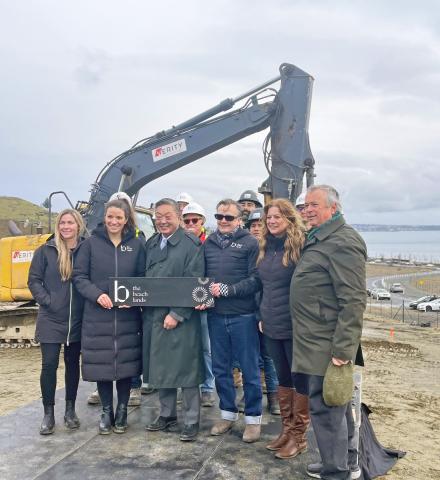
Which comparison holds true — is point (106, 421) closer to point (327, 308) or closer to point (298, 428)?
point (298, 428)

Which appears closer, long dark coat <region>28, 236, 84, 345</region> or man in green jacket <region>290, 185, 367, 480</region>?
man in green jacket <region>290, 185, 367, 480</region>

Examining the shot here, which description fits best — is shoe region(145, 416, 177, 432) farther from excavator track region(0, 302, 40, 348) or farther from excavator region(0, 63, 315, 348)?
excavator track region(0, 302, 40, 348)

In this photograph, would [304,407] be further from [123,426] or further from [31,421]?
[31,421]

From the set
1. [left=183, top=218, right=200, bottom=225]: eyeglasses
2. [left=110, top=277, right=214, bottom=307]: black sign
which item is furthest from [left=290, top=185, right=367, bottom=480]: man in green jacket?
[left=183, top=218, right=200, bottom=225]: eyeglasses

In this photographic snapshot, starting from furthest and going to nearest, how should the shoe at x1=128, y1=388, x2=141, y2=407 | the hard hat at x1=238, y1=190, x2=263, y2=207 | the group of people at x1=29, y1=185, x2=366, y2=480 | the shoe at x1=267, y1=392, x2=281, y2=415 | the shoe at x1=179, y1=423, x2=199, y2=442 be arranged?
the hard hat at x1=238, y1=190, x2=263, y2=207 → the shoe at x1=128, y1=388, x2=141, y2=407 → the shoe at x1=267, y1=392, x2=281, y2=415 → the shoe at x1=179, y1=423, x2=199, y2=442 → the group of people at x1=29, y1=185, x2=366, y2=480

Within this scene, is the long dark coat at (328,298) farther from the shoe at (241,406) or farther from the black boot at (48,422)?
the black boot at (48,422)

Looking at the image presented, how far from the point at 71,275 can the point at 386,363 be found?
981 centimetres

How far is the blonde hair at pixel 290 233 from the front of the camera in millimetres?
3713

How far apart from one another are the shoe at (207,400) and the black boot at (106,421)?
3.13 feet

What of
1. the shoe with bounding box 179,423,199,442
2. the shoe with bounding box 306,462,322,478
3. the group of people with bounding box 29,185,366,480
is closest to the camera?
the shoe with bounding box 306,462,322,478

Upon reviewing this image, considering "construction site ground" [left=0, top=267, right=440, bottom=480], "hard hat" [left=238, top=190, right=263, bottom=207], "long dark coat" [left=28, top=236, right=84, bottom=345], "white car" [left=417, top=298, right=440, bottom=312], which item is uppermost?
"hard hat" [left=238, top=190, right=263, bottom=207]

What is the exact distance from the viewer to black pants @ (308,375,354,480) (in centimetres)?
320

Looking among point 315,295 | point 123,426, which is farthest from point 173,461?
point 315,295

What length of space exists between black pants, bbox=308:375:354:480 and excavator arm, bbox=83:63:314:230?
4.98 metres
